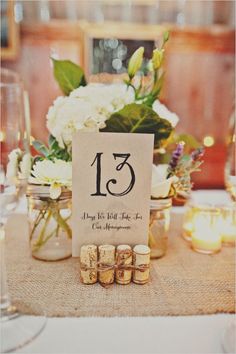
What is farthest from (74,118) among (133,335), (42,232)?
(133,335)

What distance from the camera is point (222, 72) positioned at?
310 centimetres

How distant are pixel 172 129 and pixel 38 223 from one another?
1.02 ft

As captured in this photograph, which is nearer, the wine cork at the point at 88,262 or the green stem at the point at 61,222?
the wine cork at the point at 88,262

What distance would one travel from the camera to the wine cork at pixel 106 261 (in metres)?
0.62

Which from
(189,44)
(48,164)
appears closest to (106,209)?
(48,164)

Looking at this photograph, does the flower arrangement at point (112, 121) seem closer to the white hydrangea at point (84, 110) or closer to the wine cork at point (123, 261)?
the white hydrangea at point (84, 110)

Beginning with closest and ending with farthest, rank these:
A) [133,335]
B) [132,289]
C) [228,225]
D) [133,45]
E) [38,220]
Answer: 1. [133,335]
2. [132,289]
3. [38,220]
4. [228,225]
5. [133,45]

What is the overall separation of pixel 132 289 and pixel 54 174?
23 centimetres

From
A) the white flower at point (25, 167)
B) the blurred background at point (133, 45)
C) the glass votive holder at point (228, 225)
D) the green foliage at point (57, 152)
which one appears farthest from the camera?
the blurred background at point (133, 45)

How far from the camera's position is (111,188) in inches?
25.6

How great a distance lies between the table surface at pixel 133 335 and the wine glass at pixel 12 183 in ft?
0.06

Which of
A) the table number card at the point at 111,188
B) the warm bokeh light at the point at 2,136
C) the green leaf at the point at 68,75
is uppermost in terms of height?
the green leaf at the point at 68,75

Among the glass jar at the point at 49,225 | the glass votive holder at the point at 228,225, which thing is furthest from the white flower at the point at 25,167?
the glass votive holder at the point at 228,225

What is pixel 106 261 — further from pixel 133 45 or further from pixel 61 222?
pixel 133 45
